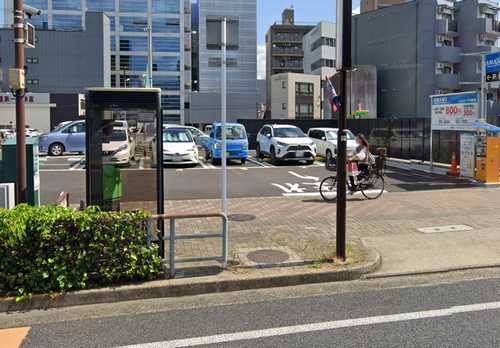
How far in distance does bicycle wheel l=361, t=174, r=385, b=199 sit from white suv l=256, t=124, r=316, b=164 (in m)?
7.90

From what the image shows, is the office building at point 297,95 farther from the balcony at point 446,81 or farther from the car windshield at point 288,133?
the car windshield at point 288,133

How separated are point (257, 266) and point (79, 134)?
19.6 meters

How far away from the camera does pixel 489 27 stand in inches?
1956

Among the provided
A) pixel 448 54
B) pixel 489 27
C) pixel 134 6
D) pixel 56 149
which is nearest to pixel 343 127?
pixel 56 149

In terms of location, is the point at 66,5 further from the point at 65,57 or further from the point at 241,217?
the point at 241,217

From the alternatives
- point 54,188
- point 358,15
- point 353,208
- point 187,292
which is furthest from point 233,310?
point 358,15

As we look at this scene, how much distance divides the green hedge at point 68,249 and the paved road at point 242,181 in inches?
246

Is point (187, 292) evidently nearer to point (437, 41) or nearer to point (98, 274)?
point (98, 274)

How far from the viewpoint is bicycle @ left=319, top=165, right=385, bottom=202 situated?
11453 millimetres

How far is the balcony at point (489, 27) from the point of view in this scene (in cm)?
4925

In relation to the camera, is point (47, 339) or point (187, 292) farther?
point (187, 292)

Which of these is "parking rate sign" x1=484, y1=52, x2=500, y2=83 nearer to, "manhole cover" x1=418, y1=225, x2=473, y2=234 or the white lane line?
"manhole cover" x1=418, y1=225, x2=473, y2=234

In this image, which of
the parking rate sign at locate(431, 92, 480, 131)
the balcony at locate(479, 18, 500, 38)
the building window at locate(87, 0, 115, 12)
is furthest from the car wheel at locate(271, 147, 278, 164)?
the building window at locate(87, 0, 115, 12)

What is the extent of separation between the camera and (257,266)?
5.96m
